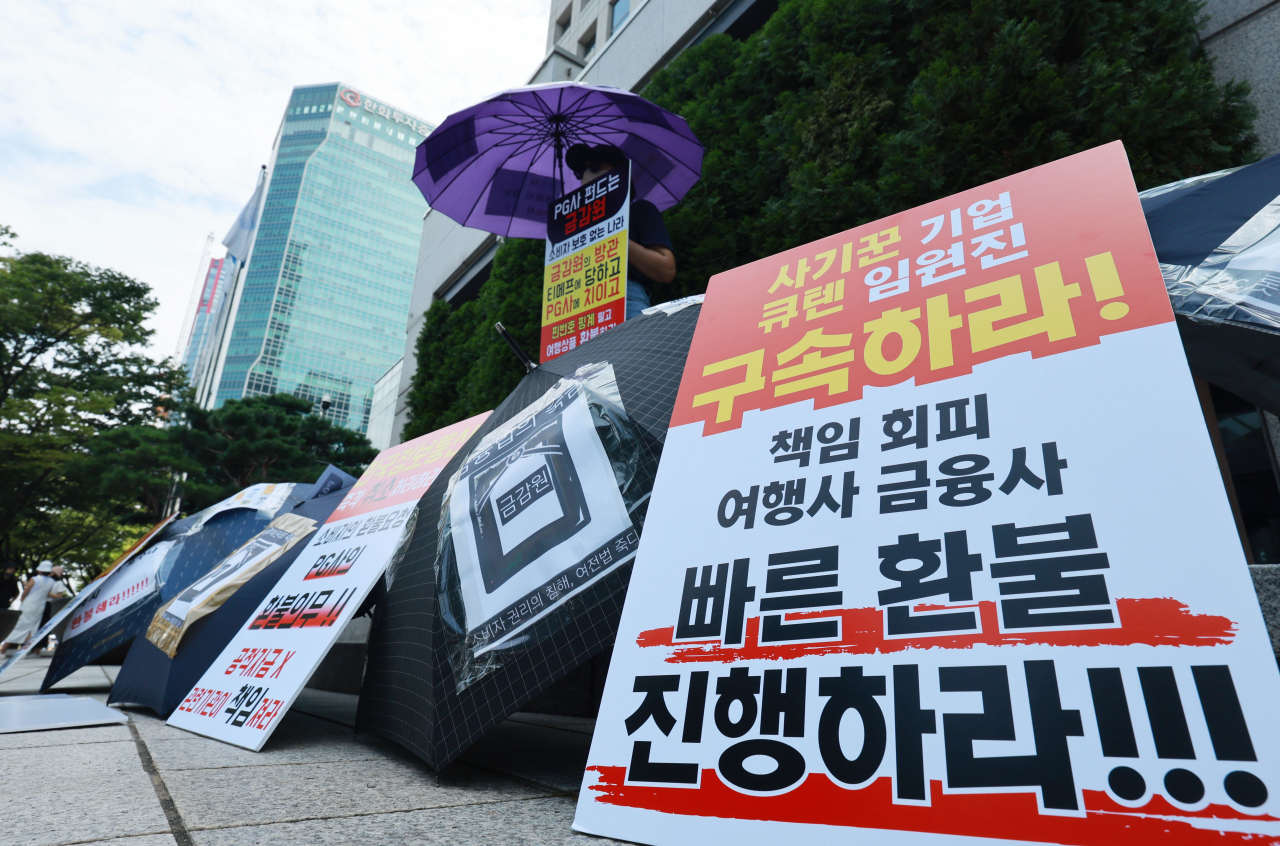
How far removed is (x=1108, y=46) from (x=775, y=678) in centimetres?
333

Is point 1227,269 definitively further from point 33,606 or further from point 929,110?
point 33,606

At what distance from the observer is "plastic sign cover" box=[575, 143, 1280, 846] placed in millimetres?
798

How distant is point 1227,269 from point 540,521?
1.64 metres

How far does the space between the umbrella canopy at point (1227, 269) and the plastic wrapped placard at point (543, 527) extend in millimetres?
1268

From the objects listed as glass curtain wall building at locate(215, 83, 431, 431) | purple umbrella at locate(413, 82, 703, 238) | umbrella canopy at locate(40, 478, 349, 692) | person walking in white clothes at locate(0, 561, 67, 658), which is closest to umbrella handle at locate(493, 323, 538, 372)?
umbrella canopy at locate(40, 478, 349, 692)

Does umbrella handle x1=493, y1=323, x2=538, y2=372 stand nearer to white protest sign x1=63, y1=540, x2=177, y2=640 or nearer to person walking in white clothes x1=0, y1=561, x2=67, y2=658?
white protest sign x1=63, y1=540, x2=177, y2=640

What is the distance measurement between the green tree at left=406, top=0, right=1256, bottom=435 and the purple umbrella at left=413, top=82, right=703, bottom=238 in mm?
382

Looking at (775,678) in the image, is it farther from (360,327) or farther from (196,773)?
(360,327)

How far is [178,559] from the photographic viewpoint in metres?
3.36

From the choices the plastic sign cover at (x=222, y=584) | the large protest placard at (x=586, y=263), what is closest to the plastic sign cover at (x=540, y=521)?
the plastic sign cover at (x=222, y=584)

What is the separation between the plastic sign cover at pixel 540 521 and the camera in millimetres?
1563

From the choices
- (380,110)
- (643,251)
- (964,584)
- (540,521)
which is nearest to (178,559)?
(540,521)

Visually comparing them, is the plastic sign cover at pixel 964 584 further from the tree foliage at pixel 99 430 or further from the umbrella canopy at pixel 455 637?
the tree foliage at pixel 99 430

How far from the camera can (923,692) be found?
93cm
